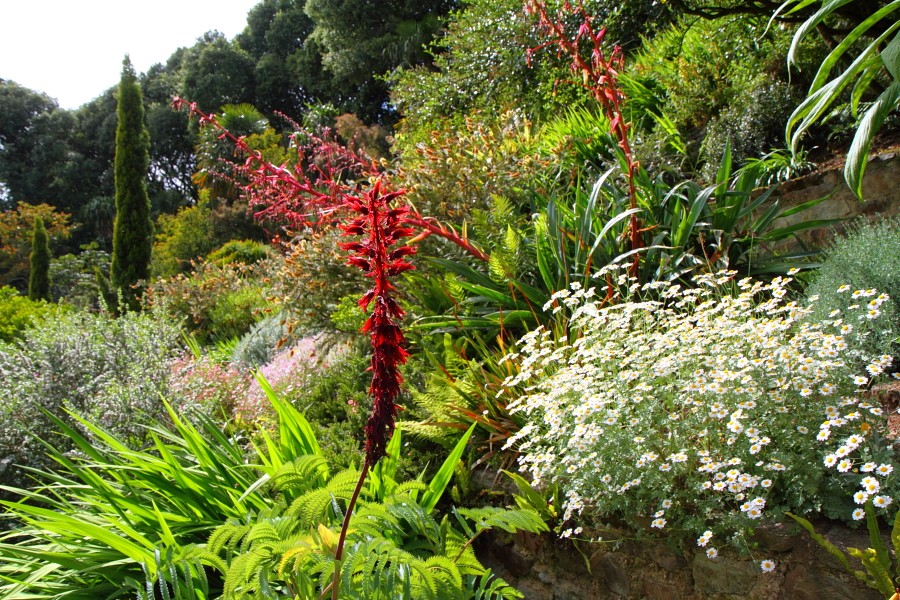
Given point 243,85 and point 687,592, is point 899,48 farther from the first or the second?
point 243,85

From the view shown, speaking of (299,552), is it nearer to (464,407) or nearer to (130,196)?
(464,407)

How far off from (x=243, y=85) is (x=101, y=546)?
31044mm

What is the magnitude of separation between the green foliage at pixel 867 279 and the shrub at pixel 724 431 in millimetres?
67

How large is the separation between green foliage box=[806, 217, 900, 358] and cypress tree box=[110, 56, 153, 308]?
1521 cm

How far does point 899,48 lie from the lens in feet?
6.18

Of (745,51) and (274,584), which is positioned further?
(745,51)

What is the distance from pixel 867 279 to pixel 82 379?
15.4 feet

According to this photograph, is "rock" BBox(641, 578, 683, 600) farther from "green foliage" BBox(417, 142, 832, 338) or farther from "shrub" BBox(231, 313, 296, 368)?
"shrub" BBox(231, 313, 296, 368)

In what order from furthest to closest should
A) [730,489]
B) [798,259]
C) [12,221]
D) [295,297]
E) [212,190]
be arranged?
[12,221] < [212,190] < [295,297] < [798,259] < [730,489]

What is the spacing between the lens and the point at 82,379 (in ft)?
15.0

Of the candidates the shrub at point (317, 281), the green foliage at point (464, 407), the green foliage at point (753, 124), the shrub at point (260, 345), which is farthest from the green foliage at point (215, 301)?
the green foliage at point (753, 124)

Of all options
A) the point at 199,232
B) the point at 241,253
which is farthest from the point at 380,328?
the point at 199,232

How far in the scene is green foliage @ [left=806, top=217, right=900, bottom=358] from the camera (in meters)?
2.56

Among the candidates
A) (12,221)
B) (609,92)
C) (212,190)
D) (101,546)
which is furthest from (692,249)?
(12,221)
